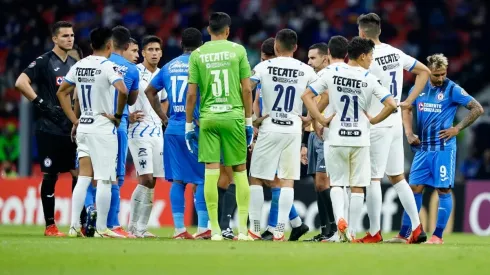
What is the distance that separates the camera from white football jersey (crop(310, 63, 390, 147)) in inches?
549

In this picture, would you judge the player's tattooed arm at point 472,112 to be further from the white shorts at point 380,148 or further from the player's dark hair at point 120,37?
the player's dark hair at point 120,37

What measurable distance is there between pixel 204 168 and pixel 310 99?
1.81 meters

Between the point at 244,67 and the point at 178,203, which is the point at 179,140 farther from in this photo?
the point at 244,67

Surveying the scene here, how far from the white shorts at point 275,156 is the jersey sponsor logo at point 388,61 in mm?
1337

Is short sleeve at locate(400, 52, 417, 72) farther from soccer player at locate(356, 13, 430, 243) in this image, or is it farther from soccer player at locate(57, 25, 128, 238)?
soccer player at locate(57, 25, 128, 238)

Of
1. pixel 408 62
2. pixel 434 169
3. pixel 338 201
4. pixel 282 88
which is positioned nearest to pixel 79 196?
pixel 282 88

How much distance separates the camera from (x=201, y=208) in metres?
14.9

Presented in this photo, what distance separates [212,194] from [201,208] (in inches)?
44.2

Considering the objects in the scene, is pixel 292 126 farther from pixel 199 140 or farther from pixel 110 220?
pixel 110 220

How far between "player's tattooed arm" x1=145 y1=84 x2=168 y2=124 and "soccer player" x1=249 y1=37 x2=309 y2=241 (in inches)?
47.5

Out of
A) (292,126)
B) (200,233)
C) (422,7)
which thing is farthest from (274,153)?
(422,7)

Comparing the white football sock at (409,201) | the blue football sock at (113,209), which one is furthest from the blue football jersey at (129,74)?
the white football sock at (409,201)

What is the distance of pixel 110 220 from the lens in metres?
15.3

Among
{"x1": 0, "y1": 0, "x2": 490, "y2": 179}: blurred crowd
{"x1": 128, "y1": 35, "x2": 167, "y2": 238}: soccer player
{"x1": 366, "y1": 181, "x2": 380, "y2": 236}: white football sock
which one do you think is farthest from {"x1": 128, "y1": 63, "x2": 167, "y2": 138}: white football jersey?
{"x1": 0, "y1": 0, "x2": 490, "y2": 179}: blurred crowd
